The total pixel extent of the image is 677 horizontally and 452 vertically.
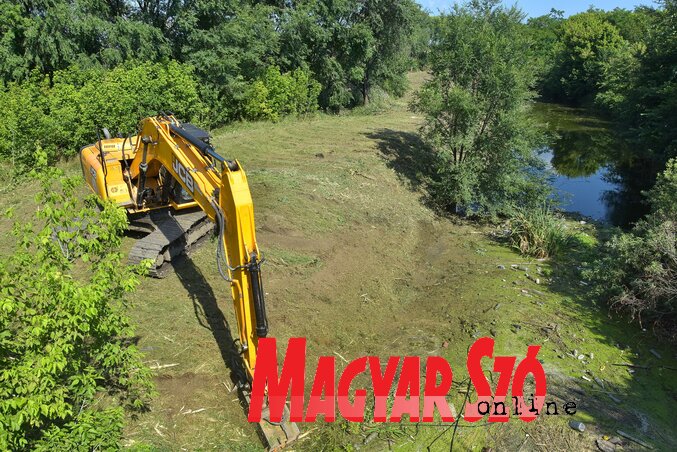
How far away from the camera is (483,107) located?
14.2m

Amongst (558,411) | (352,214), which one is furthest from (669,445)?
(352,214)

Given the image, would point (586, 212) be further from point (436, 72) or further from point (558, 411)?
point (558, 411)

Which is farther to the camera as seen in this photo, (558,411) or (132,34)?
(132,34)

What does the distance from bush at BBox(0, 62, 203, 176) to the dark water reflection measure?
13797mm

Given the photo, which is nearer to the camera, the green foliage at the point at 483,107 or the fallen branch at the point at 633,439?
the fallen branch at the point at 633,439

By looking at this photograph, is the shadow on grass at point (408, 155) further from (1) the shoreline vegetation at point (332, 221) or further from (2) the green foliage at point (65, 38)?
(2) the green foliage at point (65, 38)

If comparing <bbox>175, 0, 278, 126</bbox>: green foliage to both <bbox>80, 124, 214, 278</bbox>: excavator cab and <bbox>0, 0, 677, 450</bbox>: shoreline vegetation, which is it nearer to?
<bbox>0, 0, 677, 450</bbox>: shoreline vegetation

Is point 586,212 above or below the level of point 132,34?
below

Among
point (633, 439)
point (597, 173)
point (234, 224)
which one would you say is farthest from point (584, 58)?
point (234, 224)

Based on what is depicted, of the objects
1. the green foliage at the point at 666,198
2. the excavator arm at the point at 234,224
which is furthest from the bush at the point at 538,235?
the excavator arm at the point at 234,224

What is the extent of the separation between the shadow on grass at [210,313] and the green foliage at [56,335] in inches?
62.3

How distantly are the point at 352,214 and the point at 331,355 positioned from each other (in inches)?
232

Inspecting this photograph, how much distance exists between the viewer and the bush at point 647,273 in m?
8.77

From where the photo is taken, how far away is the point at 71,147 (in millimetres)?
15414
